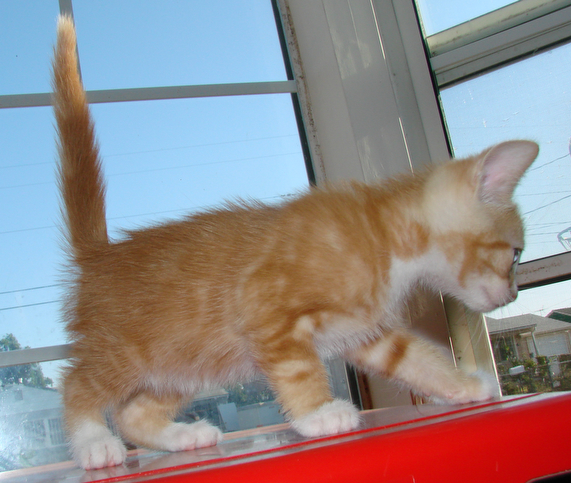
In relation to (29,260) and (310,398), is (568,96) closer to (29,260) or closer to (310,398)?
(310,398)

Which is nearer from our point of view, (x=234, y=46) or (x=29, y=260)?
(x=29, y=260)

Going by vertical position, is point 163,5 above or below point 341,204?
above

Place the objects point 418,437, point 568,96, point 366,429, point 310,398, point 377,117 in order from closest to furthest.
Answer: point 418,437 → point 366,429 → point 310,398 → point 568,96 → point 377,117

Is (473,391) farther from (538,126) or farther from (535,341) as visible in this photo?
(538,126)

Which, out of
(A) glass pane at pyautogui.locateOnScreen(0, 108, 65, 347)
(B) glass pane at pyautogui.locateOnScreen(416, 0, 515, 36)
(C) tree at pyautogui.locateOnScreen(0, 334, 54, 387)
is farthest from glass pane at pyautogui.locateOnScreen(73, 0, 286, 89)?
(C) tree at pyautogui.locateOnScreen(0, 334, 54, 387)

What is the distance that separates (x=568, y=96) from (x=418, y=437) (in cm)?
114

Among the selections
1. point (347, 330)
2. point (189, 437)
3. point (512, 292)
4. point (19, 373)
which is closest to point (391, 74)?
point (512, 292)

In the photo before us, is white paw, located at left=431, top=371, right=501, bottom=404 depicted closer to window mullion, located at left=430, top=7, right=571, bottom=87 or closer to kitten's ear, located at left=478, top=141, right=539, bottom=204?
kitten's ear, located at left=478, top=141, right=539, bottom=204

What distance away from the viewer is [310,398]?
2.46 feet

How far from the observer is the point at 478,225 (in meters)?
0.90

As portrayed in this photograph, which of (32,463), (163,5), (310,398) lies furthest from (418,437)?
(163,5)

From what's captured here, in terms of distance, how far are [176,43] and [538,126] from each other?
3.42 ft

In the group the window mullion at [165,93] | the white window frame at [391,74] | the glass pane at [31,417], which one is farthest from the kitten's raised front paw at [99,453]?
the window mullion at [165,93]

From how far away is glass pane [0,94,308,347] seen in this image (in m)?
1.17
